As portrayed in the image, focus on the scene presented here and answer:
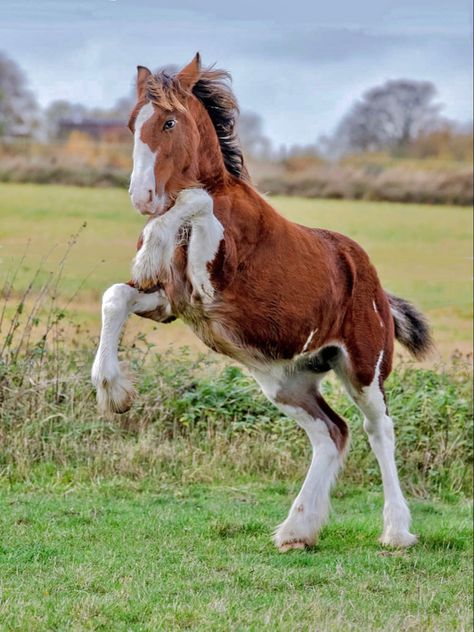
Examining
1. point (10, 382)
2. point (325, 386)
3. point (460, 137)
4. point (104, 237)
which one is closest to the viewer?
point (10, 382)

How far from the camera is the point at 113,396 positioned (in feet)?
15.1

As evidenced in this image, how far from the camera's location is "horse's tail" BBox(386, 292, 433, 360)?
6910 millimetres

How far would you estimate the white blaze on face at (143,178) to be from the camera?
14.5ft

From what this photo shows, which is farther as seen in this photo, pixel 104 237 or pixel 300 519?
pixel 104 237

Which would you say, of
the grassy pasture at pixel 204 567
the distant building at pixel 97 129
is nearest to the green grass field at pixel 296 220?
the distant building at pixel 97 129

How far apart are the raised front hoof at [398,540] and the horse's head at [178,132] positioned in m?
2.68

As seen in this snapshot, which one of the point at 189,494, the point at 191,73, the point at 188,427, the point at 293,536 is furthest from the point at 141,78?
the point at 188,427

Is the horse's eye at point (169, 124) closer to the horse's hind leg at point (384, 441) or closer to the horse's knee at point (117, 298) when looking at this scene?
the horse's knee at point (117, 298)

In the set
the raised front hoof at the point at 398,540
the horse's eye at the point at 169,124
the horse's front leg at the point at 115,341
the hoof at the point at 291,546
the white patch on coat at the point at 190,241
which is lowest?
the raised front hoof at the point at 398,540

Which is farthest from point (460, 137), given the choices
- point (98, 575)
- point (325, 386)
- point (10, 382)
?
point (98, 575)

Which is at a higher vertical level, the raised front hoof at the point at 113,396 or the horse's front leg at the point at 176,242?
the horse's front leg at the point at 176,242

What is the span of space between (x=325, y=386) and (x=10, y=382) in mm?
2868

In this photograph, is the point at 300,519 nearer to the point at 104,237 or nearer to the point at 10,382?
the point at 10,382

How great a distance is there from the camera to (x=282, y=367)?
5.62m
